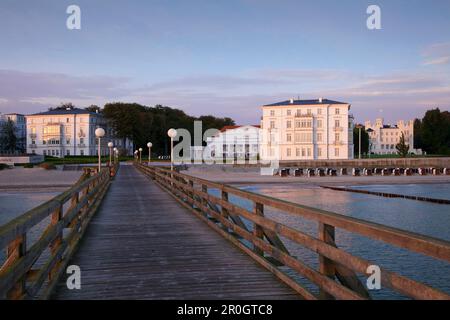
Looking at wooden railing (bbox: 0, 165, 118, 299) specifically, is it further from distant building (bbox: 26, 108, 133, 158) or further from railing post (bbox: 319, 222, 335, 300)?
distant building (bbox: 26, 108, 133, 158)

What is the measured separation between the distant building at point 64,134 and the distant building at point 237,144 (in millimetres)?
27429

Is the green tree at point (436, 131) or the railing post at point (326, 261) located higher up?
the green tree at point (436, 131)

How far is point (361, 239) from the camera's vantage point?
1171 cm

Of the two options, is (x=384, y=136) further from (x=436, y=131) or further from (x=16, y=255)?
(x=16, y=255)

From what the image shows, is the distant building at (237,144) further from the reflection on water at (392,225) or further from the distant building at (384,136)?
the reflection on water at (392,225)

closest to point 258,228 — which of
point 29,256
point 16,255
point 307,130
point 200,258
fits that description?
point 200,258

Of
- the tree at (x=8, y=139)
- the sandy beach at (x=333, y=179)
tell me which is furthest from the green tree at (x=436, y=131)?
the tree at (x=8, y=139)

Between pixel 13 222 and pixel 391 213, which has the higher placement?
pixel 13 222

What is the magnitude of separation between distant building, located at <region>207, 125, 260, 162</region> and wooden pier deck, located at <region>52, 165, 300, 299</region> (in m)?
94.1

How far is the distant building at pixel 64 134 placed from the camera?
114 m

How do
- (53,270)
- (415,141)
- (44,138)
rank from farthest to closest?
(415,141), (44,138), (53,270)
